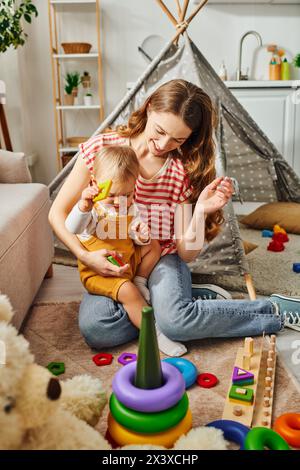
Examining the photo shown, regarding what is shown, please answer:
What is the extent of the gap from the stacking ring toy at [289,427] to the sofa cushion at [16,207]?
30.4 inches

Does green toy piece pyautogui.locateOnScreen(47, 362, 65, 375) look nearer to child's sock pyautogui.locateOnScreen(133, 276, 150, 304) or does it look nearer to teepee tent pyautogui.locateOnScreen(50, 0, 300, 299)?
child's sock pyautogui.locateOnScreen(133, 276, 150, 304)

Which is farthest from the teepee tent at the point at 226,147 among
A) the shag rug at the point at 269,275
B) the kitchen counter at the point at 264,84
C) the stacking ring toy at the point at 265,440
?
the kitchen counter at the point at 264,84

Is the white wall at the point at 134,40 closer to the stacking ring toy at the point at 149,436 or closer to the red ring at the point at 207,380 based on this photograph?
the red ring at the point at 207,380

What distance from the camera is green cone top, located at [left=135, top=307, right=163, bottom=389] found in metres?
0.86

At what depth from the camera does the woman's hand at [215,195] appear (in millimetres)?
1358

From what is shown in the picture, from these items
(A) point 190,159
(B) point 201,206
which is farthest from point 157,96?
(B) point 201,206

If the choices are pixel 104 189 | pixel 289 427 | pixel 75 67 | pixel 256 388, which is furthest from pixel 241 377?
pixel 75 67

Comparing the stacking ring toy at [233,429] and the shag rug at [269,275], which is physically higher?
the stacking ring toy at [233,429]

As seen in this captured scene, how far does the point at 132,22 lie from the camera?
366cm

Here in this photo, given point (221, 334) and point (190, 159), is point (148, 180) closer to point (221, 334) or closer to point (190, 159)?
point (190, 159)

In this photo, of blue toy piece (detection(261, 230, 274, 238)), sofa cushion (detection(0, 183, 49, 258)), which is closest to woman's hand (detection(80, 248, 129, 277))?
sofa cushion (detection(0, 183, 49, 258))

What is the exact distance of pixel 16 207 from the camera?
1.49 meters

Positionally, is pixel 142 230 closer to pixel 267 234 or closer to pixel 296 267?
pixel 296 267
